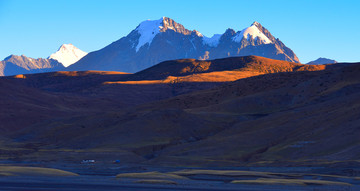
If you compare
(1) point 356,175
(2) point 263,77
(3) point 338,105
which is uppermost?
(2) point 263,77

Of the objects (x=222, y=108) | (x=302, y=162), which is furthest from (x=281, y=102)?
(x=302, y=162)

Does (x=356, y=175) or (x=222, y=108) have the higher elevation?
(x=222, y=108)

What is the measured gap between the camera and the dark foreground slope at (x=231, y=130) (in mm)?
81625

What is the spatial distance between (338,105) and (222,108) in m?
32.9

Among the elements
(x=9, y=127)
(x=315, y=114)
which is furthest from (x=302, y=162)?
(x=9, y=127)

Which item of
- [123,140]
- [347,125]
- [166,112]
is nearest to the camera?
[347,125]

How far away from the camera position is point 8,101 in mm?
172000

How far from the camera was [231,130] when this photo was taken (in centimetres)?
10669

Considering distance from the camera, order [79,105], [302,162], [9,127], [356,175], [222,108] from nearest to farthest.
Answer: [356,175], [302,162], [222,108], [9,127], [79,105]

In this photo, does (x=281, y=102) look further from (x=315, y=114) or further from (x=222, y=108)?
(x=315, y=114)

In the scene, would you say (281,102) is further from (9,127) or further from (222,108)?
(9,127)

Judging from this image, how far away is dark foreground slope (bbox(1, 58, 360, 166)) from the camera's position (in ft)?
268

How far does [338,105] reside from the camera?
355ft

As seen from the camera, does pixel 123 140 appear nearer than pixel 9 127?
Yes
